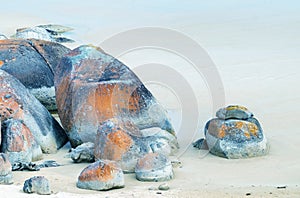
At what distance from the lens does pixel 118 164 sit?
280 inches

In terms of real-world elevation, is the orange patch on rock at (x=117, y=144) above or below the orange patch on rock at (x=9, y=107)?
below

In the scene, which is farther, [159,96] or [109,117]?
[159,96]

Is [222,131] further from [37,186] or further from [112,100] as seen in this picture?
[37,186]

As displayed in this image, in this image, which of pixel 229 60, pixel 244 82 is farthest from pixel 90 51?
pixel 229 60

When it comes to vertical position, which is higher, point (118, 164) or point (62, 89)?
point (62, 89)

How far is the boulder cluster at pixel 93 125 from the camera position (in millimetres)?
6848

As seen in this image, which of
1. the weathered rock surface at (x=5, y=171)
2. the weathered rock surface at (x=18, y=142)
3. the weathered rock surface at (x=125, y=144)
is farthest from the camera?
the weathered rock surface at (x=18, y=142)

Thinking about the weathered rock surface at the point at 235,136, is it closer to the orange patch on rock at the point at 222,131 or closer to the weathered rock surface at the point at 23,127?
the orange patch on rock at the point at 222,131

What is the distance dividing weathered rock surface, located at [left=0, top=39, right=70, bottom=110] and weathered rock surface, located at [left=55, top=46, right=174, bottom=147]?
139 centimetres

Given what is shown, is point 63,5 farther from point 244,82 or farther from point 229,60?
point 244,82

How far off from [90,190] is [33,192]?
1.89 ft

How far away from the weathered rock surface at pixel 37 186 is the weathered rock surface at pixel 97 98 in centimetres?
194

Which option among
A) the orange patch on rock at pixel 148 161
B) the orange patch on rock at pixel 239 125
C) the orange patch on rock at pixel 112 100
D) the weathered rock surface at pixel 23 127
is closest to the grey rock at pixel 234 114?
the orange patch on rock at pixel 239 125

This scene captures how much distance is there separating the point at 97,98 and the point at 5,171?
184cm
